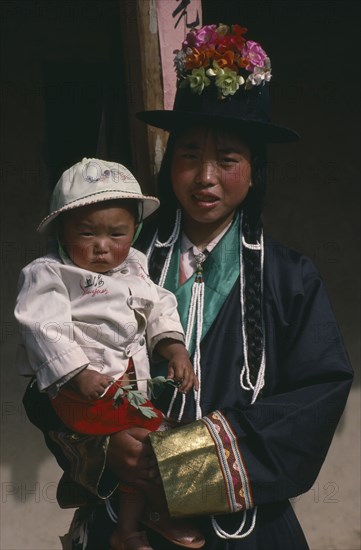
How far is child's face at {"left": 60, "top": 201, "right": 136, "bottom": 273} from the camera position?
3.25m

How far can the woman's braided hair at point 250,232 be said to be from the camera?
3.46 m

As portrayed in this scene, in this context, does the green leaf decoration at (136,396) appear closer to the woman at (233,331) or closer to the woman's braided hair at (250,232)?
the woman at (233,331)

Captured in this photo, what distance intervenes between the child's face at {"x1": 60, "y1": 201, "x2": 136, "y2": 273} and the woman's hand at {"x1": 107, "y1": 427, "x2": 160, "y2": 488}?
53cm

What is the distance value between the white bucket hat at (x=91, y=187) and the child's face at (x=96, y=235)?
0.03m

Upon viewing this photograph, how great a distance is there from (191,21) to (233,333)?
1250 mm

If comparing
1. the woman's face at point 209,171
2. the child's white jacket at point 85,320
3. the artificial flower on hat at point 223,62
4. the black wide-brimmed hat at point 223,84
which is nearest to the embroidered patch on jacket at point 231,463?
the child's white jacket at point 85,320

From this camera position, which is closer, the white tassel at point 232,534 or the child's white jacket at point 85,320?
the child's white jacket at point 85,320

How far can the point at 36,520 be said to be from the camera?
5773mm

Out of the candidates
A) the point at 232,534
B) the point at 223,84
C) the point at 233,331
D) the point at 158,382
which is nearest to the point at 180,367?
the point at 158,382

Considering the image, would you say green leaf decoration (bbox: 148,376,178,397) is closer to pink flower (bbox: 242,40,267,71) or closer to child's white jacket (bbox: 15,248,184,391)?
child's white jacket (bbox: 15,248,184,391)

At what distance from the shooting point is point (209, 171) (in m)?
3.45

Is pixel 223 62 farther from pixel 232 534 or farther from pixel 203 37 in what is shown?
pixel 232 534

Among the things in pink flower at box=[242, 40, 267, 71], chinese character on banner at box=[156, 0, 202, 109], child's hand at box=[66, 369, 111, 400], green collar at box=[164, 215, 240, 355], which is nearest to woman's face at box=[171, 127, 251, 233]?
green collar at box=[164, 215, 240, 355]

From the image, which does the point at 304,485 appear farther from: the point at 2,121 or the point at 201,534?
the point at 2,121
